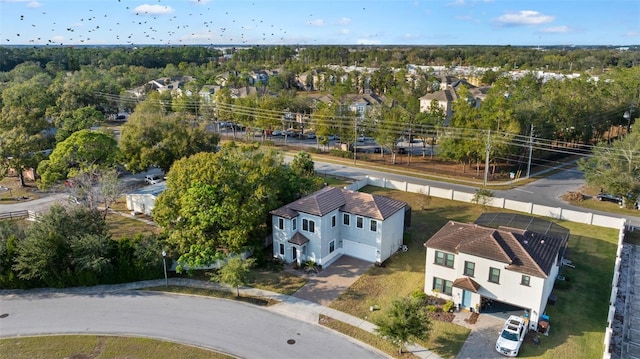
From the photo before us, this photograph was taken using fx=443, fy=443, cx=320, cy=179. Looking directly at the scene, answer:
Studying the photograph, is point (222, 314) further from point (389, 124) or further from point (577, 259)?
point (389, 124)

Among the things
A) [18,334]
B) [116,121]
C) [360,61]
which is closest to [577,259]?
[18,334]

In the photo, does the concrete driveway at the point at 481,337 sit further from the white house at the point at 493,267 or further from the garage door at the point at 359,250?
the garage door at the point at 359,250

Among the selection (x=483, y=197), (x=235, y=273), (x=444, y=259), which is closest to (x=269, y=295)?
(x=235, y=273)

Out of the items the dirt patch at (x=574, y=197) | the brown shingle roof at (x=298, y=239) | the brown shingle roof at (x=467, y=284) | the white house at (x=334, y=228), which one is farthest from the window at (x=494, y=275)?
the dirt patch at (x=574, y=197)

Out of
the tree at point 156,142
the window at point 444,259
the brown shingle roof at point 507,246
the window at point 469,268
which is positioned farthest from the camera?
the tree at point 156,142

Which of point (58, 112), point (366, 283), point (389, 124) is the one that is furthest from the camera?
point (58, 112)

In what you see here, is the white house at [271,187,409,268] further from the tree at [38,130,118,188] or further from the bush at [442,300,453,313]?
the tree at [38,130,118,188]
